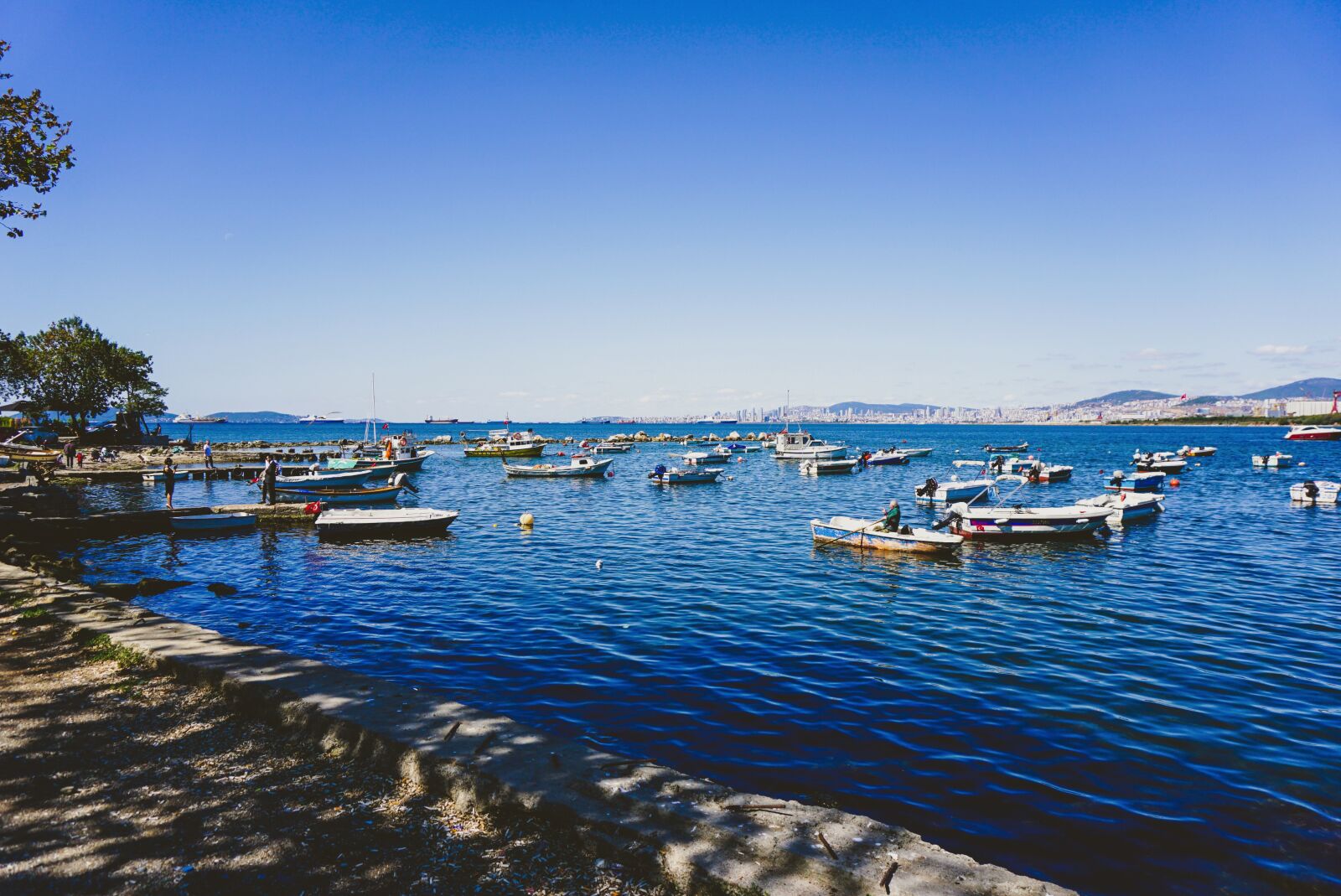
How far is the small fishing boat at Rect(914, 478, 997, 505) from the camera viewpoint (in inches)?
1697

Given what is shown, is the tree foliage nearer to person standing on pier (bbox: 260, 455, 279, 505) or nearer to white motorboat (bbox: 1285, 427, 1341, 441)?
person standing on pier (bbox: 260, 455, 279, 505)

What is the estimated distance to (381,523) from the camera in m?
30.5

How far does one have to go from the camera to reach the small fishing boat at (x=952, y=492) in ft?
141

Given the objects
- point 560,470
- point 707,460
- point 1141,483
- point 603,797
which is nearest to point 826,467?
point 707,460

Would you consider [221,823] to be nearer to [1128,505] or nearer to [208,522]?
[208,522]

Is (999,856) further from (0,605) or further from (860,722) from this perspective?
(0,605)

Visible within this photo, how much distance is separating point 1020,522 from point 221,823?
31.1 m

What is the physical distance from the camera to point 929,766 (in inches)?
387

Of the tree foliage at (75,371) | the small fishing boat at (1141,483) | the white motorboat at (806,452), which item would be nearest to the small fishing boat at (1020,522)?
the small fishing boat at (1141,483)

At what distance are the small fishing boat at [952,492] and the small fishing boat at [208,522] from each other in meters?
39.8

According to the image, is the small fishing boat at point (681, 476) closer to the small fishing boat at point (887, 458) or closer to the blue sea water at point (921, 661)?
the blue sea water at point (921, 661)

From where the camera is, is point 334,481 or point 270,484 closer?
point 270,484

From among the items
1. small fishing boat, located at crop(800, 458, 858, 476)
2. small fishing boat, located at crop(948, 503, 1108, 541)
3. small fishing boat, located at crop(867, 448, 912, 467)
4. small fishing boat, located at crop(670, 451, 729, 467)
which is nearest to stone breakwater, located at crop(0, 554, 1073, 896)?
small fishing boat, located at crop(948, 503, 1108, 541)

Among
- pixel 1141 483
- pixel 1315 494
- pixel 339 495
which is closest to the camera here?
pixel 339 495
